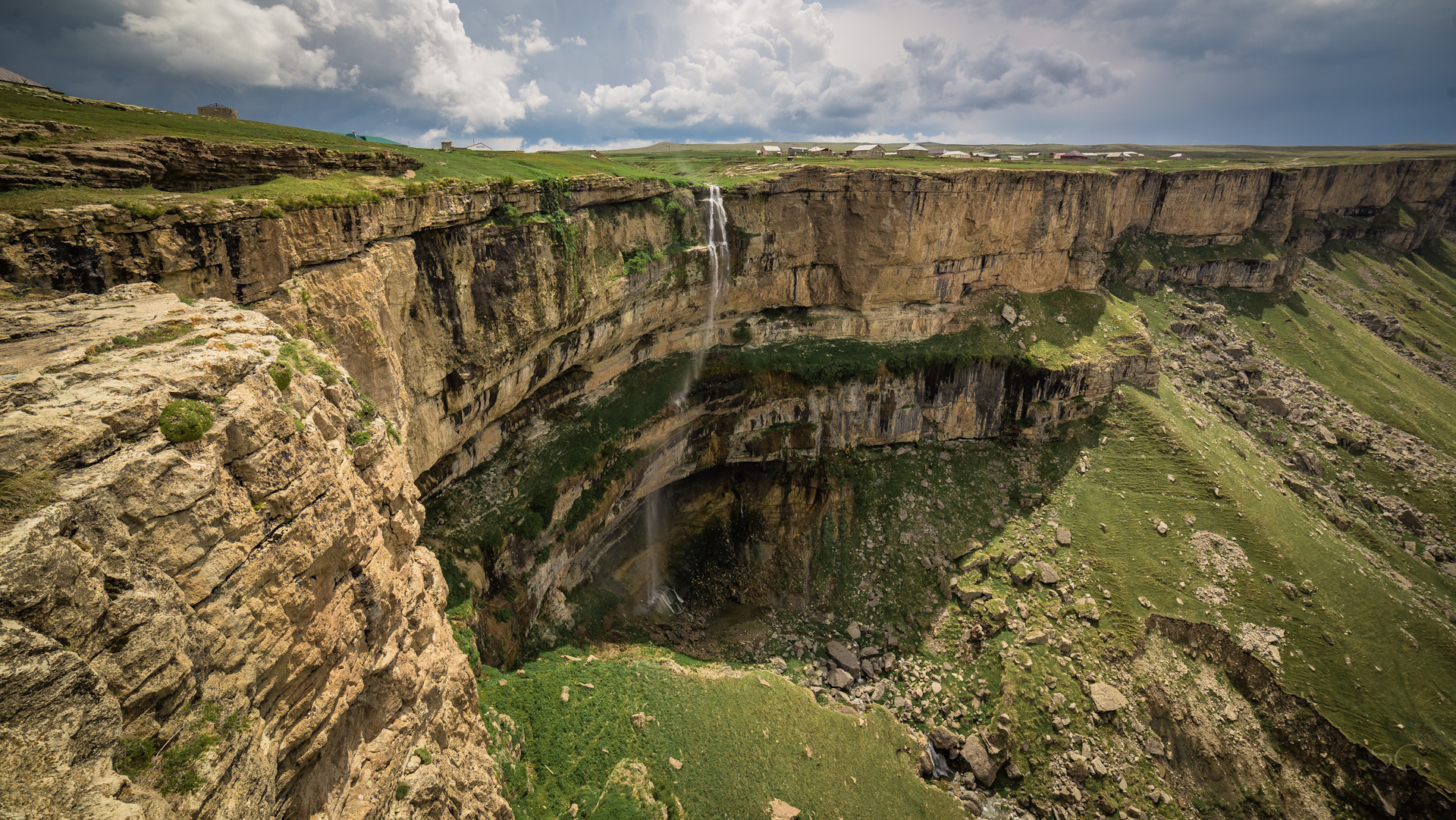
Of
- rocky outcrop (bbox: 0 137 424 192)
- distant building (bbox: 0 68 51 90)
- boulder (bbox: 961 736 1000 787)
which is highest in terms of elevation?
distant building (bbox: 0 68 51 90)

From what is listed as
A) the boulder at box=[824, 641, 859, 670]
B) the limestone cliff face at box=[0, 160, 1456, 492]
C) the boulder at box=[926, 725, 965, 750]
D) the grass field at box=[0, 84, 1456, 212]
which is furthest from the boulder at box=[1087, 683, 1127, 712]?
the grass field at box=[0, 84, 1456, 212]

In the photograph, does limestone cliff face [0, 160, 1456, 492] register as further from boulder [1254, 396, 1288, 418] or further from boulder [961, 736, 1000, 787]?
boulder [961, 736, 1000, 787]

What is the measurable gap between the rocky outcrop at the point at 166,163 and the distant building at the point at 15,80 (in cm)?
716

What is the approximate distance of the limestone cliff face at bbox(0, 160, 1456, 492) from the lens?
1072cm

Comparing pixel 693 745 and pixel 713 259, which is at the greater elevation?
pixel 713 259

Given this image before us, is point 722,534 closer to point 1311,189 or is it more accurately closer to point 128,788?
point 128,788

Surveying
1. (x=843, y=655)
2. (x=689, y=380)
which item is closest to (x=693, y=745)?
(x=843, y=655)

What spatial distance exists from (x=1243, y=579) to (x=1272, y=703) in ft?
18.5

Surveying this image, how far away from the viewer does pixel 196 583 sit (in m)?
6.34

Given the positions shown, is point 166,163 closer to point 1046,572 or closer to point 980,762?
point 980,762

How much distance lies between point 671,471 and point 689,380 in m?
5.10

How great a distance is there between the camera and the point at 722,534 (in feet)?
107

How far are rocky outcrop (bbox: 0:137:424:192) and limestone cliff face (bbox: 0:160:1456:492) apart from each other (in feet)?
8.96

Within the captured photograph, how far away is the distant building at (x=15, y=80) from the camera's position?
15.7 meters
